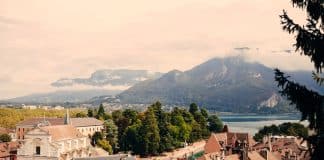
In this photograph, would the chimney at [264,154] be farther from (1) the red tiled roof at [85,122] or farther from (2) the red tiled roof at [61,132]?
(1) the red tiled roof at [85,122]

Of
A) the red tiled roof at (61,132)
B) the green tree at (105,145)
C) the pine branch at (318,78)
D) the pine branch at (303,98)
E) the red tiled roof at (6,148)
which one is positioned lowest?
the green tree at (105,145)

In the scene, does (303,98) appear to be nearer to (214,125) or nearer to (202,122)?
(202,122)

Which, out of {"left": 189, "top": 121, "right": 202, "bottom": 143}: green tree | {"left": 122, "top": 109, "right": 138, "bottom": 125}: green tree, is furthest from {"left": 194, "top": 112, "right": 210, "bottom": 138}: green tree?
{"left": 122, "top": 109, "right": 138, "bottom": 125}: green tree

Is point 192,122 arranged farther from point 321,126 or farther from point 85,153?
point 321,126

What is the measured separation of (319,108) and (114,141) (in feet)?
257

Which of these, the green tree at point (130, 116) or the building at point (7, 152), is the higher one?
the green tree at point (130, 116)

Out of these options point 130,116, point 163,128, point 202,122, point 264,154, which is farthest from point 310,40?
point 202,122

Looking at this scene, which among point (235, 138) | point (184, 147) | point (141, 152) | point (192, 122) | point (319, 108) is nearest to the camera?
point (319, 108)

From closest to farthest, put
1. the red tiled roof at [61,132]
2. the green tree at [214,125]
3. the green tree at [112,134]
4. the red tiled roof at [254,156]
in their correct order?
the red tiled roof at [254,156] → the red tiled roof at [61,132] → the green tree at [112,134] → the green tree at [214,125]

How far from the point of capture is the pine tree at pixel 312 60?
510 inches

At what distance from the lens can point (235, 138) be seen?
7581 centimetres

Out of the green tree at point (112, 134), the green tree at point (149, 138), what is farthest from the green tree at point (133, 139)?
the green tree at point (112, 134)

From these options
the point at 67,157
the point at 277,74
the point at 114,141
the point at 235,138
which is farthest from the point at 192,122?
the point at 277,74

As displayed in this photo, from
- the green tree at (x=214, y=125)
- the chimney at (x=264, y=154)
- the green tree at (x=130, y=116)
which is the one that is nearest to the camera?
the chimney at (x=264, y=154)
